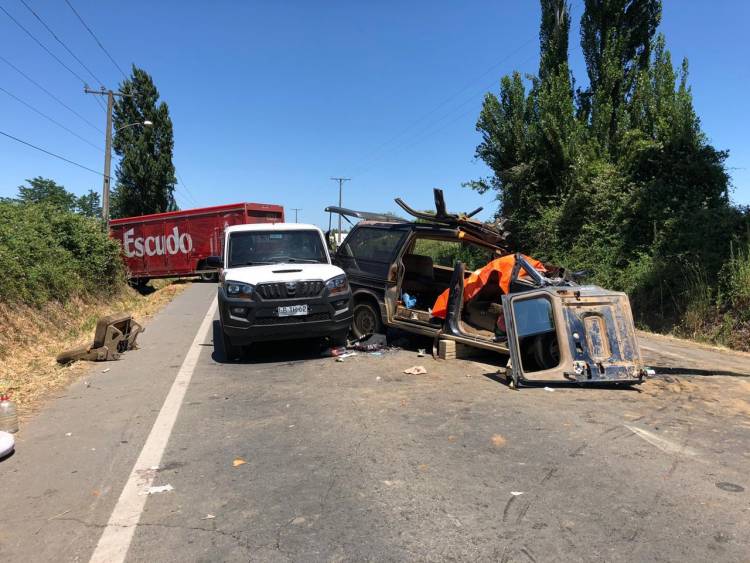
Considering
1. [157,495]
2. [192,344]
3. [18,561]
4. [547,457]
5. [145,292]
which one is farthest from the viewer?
[145,292]

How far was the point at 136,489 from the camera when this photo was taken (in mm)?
3855

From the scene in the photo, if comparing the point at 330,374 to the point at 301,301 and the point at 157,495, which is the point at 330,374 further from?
the point at 157,495

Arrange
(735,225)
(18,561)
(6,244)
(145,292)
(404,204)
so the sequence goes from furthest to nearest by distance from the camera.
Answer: (145,292) < (735,225) < (6,244) < (404,204) < (18,561)

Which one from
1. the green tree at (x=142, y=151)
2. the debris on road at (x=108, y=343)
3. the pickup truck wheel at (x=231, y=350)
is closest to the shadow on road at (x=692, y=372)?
the pickup truck wheel at (x=231, y=350)

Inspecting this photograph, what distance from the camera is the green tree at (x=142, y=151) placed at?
39781mm

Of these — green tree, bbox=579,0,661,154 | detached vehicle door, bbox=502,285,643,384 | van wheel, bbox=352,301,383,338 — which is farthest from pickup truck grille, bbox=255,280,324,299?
→ green tree, bbox=579,0,661,154

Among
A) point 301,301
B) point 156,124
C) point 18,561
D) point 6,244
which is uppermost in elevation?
point 156,124

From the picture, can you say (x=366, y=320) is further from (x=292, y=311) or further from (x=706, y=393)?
(x=706, y=393)

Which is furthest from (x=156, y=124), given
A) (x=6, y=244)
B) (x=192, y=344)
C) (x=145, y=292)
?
(x=192, y=344)

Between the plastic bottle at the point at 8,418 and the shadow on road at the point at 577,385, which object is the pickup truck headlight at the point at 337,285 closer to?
the shadow on road at the point at 577,385

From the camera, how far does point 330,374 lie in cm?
723

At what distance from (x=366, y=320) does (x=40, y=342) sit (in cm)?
559

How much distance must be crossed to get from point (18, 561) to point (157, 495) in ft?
2.93

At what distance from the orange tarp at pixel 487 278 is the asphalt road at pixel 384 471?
143cm
